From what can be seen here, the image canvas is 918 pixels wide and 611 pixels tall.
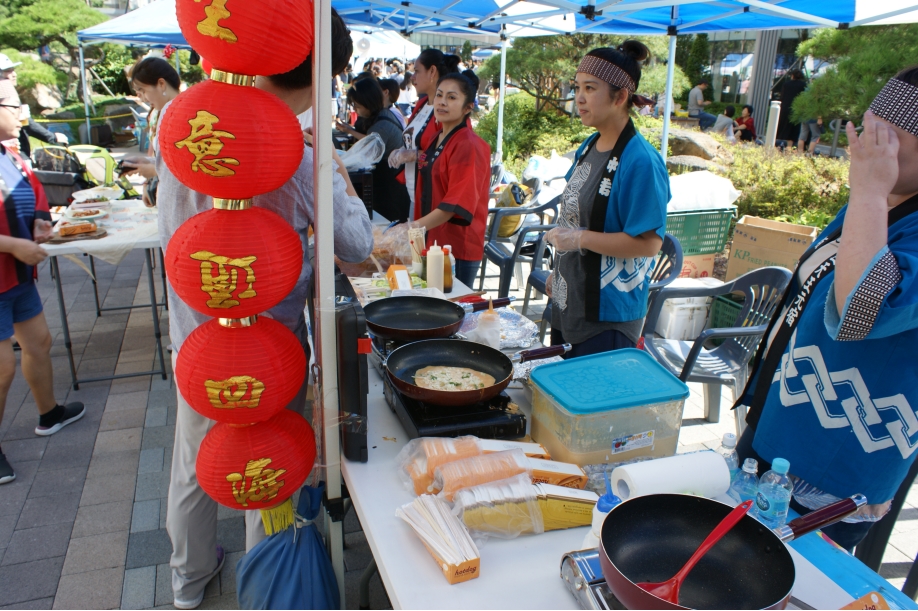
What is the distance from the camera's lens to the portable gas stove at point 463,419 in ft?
5.42

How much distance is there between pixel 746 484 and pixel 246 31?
163 centimetres

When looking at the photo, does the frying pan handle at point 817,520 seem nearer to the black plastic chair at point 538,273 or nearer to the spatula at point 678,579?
the spatula at point 678,579

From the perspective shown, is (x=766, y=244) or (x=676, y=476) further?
(x=766, y=244)

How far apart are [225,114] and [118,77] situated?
66.2 ft

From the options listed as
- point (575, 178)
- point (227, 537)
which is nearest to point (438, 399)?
point (575, 178)

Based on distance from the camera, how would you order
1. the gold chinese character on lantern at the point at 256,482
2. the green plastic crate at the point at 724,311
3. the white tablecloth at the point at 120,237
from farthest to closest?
1. the green plastic crate at the point at 724,311
2. the white tablecloth at the point at 120,237
3. the gold chinese character on lantern at the point at 256,482

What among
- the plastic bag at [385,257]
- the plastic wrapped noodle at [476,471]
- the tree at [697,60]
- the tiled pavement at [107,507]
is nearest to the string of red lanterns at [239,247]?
the plastic wrapped noodle at [476,471]

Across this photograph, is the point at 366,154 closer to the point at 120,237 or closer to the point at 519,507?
the point at 120,237

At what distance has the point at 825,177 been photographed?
631 centimetres

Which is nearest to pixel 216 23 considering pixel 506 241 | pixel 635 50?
pixel 635 50

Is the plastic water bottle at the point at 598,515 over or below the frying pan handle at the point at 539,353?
below

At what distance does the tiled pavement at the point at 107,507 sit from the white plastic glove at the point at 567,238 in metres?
1.62

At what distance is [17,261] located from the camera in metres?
2.95

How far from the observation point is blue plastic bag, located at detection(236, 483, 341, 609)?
1.65m
